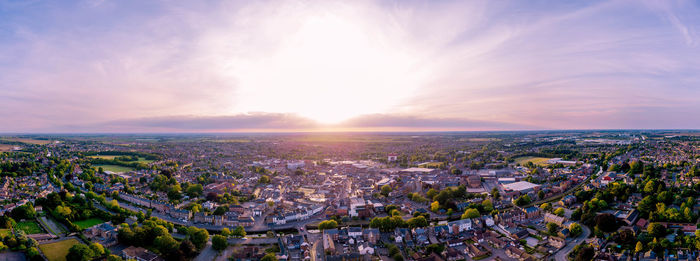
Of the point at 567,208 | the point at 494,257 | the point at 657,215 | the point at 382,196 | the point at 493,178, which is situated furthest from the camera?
the point at 493,178

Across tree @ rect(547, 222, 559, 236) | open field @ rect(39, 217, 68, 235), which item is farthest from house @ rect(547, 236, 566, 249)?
open field @ rect(39, 217, 68, 235)

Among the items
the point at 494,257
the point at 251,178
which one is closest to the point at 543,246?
the point at 494,257

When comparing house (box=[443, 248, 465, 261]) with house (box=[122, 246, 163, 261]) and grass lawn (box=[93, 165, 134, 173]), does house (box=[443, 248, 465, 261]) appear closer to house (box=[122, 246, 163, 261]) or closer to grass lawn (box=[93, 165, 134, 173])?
house (box=[122, 246, 163, 261])

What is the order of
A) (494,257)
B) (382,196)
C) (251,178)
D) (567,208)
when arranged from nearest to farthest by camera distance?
(494,257) < (567,208) < (382,196) < (251,178)

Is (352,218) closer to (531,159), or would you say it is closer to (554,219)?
(554,219)

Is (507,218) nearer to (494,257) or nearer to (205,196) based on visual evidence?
(494,257)

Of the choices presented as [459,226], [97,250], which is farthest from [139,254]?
[459,226]

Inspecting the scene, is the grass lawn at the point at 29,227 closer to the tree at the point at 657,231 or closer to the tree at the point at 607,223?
the tree at the point at 607,223
